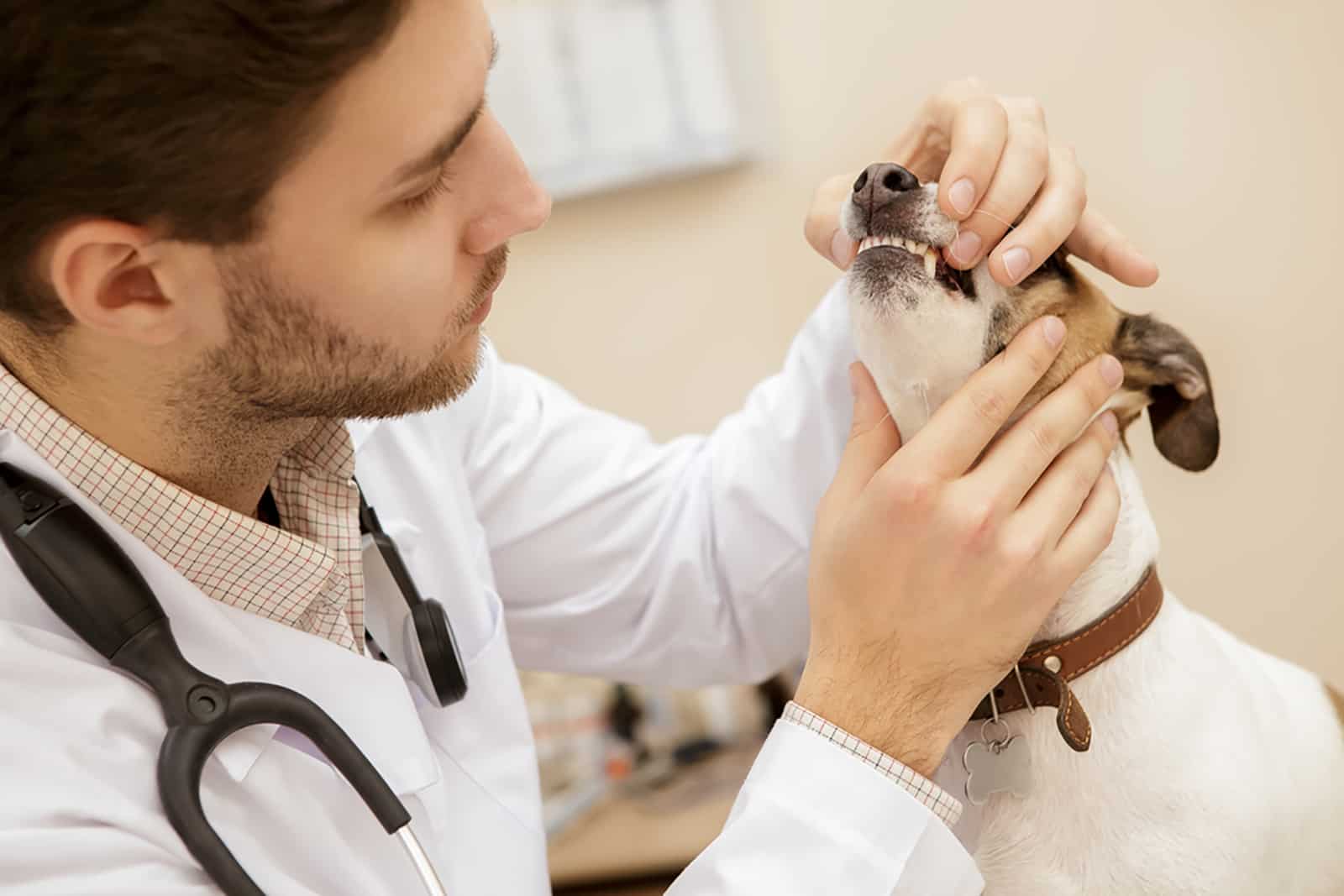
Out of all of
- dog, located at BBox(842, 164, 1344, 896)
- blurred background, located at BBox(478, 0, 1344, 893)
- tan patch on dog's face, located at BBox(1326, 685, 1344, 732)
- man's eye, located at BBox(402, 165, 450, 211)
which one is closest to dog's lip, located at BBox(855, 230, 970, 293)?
dog, located at BBox(842, 164, 1344, 896)

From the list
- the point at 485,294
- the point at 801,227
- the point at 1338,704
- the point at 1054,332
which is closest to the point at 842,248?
the point at 1054,332

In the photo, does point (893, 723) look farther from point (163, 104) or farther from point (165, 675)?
point (163, 104)

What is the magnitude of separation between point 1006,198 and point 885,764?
46cm

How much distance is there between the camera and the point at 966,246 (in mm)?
943

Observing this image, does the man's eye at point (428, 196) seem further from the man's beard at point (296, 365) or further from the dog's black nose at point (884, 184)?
the dog's black nose at point (884, 184)

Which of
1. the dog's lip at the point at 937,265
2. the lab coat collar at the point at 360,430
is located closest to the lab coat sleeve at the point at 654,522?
the lab coat collar at the point at 360,430

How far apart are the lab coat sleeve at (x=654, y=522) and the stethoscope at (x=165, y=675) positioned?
1.53 feet

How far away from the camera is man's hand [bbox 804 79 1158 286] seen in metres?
0.93

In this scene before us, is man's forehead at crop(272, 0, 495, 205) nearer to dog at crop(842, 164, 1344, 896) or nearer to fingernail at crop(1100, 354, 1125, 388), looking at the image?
dog at crop(842, 164, 1344, 896)

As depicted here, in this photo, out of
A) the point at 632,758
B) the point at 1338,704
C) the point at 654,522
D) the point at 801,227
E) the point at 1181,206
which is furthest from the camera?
the point at 632,758

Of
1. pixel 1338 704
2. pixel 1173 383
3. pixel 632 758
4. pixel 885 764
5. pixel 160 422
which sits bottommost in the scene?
pixel 632 758

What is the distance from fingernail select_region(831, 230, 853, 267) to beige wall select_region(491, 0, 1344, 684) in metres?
0.93

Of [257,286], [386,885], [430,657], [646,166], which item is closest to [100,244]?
[257,286]

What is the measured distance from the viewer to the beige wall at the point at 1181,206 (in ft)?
5.79
